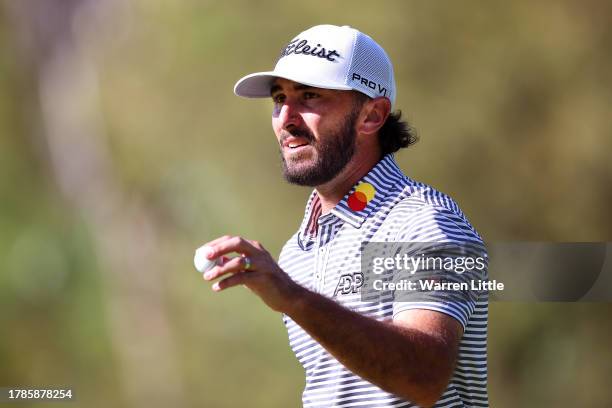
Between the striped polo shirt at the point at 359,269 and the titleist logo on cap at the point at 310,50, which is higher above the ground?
the titleist logo on cap at the point at 310,50

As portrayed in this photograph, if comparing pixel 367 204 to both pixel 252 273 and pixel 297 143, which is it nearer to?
pixel 297 143

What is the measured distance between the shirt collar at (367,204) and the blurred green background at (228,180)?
3.75m

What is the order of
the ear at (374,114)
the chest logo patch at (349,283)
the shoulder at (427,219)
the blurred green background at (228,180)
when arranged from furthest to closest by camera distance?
1. the blurred green background at (228,180)
2. the ear at (374,114)
3. the chest logo patch at (349,283)
4. the shoulder at (427,219)

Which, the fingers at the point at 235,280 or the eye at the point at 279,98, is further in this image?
the eye at the point at 279,98

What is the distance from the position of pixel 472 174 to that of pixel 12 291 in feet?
10.7

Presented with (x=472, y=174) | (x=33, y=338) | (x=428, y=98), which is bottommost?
(x=33, y=338)

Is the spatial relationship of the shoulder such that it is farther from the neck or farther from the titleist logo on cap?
the titleist logo on cap

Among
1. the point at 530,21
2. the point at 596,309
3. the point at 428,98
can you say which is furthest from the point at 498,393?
the point at 530,21

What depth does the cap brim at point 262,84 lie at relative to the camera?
2342 mm

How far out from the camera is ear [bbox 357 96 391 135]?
244cm

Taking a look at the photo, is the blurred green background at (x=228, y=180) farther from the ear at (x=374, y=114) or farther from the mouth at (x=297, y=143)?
the mouth at (x=297, y=143)

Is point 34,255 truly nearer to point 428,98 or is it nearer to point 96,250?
point 96,250

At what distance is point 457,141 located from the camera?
6.28 metres

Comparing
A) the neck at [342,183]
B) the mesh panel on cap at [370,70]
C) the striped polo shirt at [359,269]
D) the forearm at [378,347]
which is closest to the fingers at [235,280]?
the forearm at [378,347]
